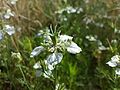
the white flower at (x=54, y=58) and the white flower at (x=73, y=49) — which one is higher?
the white flower at (x=73, y=49)

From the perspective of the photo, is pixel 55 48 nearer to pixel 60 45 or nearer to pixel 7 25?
pixel 60 45

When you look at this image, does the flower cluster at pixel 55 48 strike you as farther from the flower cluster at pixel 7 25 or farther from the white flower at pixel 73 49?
the flower cluster at pixel 7 25

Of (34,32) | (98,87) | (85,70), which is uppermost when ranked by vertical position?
(34,32)

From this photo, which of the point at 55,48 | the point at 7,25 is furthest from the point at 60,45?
the point at 7,25

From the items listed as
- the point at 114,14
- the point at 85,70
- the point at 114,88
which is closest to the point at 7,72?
the point at 85,70

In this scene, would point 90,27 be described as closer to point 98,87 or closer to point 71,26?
point 71,26

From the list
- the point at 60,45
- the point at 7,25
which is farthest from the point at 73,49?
the point at 7,25

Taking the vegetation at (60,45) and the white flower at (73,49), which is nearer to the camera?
the white flower at (73,49)

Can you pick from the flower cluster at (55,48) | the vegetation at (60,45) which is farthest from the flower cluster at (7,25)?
the flower cluster at (55,48)

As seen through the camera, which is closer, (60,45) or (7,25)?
(60,45)

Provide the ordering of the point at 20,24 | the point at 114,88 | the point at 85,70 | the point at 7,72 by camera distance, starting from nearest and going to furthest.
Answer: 1. the point at 114,88
2. the point at 7,72
3. the point at 85,70
4. the point at 20,24

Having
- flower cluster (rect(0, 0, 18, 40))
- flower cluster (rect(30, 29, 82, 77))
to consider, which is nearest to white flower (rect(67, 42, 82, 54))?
flower cluster (rect(30, 29, 82, 77))
